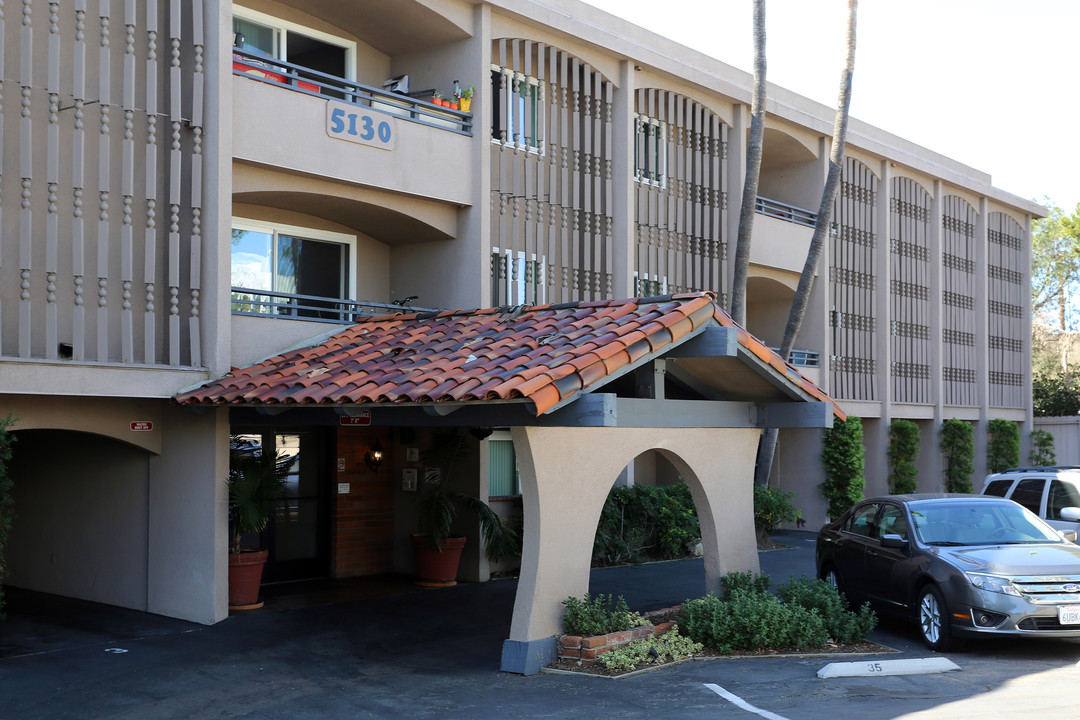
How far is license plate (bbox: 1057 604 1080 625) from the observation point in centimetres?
1001

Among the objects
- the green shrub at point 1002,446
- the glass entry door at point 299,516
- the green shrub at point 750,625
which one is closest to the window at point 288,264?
the glass entry door at point 299,516

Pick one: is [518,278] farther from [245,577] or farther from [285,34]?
[245,577]

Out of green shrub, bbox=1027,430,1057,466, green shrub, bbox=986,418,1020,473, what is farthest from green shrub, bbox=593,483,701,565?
green shrub, bbox=1027,430,1057,466

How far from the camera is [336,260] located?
15.9 m

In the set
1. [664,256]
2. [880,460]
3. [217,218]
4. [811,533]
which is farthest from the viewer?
[880,460]

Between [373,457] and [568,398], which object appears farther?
[373,457]

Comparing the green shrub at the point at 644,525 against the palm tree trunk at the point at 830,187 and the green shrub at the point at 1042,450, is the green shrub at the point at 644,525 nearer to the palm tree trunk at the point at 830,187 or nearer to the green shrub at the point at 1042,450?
the palm tree trunk at the point at 830,187

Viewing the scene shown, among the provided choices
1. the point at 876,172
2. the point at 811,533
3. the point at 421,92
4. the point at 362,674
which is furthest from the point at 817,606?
the point at 876,172

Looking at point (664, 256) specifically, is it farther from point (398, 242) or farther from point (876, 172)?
point (876, 172)

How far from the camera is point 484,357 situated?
402 inches

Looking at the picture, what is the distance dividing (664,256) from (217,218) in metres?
8.90

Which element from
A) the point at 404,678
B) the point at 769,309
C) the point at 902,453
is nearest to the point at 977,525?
the point at 404,678

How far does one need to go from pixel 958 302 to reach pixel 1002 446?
3958 millimetres

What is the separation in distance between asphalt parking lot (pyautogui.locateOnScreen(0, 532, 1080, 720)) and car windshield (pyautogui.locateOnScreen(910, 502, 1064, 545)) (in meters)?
1.10
